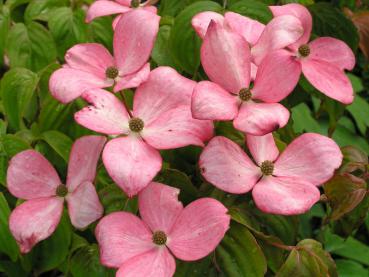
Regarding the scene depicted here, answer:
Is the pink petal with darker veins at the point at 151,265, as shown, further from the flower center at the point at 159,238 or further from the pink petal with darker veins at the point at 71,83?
the pink petal with darker veins at the point at 71,83

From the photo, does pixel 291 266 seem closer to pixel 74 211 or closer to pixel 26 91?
pixel 74 211

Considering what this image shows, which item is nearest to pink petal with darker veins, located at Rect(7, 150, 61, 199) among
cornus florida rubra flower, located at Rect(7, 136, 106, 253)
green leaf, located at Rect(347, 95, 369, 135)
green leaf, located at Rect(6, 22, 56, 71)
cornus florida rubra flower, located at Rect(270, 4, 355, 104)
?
cornus florida rubra flower, located at Rect(7, 136, 106, 253)

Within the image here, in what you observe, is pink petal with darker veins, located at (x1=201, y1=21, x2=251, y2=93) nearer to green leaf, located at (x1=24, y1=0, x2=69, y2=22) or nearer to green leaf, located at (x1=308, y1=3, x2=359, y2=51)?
green leaf, located at (x1=308, y1=3, x2=359, y2=51)

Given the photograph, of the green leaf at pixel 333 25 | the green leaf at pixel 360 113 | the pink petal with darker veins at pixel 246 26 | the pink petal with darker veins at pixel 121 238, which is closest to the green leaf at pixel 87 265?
the pink petal with darker veins at pixel 121 238

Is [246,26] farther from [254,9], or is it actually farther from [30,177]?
[30,177]

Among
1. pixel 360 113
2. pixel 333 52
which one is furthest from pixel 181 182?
pixel 360 113

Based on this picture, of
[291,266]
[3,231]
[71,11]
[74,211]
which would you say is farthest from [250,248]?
[71,11]
